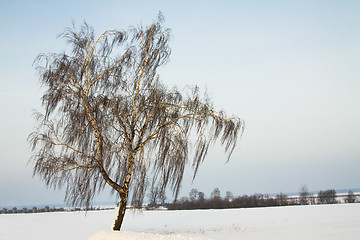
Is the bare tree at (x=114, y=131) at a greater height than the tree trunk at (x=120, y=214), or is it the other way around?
the bare tree at (x=114, y=131)

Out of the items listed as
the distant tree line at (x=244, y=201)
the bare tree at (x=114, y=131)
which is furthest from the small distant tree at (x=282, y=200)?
the bare tree at (x=114, y=131)

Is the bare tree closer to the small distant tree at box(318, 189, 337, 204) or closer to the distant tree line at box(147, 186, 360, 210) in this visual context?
the distant tree line at box(147, 186, 360, 210)

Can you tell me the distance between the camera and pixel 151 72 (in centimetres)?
1095

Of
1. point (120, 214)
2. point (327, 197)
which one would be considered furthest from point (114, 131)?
point (327, 197)

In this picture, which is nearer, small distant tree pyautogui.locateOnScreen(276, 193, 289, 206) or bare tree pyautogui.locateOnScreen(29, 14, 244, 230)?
bare tree pyautogui.locateOnScreen(29, 14, 244, 230)

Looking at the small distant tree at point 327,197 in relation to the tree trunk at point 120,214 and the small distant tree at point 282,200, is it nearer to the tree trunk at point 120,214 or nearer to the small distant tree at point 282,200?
the small distant tree at point 282,200

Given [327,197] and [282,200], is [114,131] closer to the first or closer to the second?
[282,200]

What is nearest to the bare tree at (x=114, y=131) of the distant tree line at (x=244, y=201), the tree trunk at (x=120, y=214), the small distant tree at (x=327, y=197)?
the tree trunk at (x=120, y=214)

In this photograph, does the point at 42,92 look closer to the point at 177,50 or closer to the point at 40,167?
the point at 40,167

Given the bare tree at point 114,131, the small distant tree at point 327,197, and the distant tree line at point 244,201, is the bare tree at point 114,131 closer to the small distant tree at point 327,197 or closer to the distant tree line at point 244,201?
the distant tree line at point 244,201

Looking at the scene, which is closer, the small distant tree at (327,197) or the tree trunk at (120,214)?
the tree trunk at (120,214)

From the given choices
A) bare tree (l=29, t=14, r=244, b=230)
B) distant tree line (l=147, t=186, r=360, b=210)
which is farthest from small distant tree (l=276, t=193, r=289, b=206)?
bare tree (l=29, t=14, r=244, b=230)

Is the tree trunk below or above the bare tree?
below

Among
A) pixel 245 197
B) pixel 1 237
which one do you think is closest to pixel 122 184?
pixel 1 237
